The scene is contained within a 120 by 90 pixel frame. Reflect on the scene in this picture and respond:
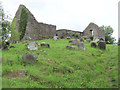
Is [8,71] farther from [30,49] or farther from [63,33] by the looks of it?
[63,33]

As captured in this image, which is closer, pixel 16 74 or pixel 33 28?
pixel 16 74

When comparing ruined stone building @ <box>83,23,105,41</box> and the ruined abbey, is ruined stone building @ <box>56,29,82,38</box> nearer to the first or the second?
the ruined abbey

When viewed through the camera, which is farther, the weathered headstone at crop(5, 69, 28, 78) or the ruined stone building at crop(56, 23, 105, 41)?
the ruined stone building at crop(56, 23, 105, 41)

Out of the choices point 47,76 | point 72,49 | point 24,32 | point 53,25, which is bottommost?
point 47,76

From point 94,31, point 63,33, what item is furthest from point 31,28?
point 94,31

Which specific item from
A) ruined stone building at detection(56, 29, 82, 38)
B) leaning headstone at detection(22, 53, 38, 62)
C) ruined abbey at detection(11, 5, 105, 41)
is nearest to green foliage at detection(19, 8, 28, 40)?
ruined abbey at detection(11, 5, 105, 41)

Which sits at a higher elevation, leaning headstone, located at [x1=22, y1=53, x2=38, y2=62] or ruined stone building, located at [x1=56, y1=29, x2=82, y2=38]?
ruined stone building, located at [x1=56, y1=29, x2=82, y2=38]

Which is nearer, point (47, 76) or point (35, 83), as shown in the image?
point (35, 83)

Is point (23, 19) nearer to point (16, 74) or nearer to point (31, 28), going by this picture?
point (31, 28)

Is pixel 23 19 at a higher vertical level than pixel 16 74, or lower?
higher

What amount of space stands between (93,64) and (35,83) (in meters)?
5.47

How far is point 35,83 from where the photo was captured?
205 inches

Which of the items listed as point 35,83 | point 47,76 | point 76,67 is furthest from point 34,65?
point 76,67

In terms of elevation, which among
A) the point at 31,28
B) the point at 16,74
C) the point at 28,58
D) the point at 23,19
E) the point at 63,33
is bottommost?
the point at 16,74
